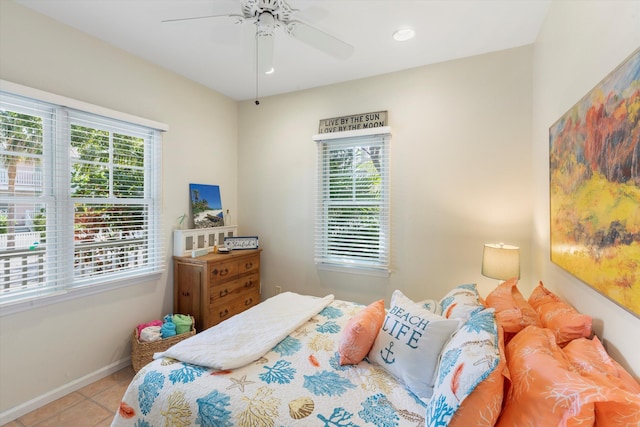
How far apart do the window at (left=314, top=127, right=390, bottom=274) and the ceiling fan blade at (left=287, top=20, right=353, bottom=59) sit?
1.13 m

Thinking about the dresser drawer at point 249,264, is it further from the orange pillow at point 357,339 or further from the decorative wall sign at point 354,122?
the orange pillow at point 357,339

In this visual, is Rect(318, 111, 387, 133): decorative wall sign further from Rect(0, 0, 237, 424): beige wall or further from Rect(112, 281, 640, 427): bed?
Rect(112, 281, 640, 427): bed

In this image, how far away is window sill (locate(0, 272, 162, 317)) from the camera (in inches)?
76.5

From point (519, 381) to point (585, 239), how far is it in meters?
0.79

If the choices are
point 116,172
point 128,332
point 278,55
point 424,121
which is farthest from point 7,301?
point 424,121

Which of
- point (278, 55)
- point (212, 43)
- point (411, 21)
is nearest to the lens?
point (411, 21)

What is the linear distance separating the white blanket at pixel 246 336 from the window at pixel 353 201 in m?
0.81

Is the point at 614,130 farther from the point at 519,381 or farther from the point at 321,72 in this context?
the point at 321,72

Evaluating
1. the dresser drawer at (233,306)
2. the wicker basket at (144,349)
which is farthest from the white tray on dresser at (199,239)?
Result: the wicker basket at (144,349)

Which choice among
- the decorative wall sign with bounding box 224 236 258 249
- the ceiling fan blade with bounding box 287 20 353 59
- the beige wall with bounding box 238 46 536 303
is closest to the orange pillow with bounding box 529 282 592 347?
the beige wall with bounding box 238 46 536 303

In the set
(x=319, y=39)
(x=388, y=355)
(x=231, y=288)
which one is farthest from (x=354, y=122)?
(x=388, y=355)

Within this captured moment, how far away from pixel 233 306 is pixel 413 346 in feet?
7.23

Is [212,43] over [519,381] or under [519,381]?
over

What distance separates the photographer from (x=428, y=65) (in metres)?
2.77
